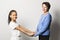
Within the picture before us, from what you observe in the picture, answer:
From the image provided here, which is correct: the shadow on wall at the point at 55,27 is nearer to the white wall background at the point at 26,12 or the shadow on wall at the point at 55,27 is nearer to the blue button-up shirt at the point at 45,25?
the white wall background at the point at 26,12

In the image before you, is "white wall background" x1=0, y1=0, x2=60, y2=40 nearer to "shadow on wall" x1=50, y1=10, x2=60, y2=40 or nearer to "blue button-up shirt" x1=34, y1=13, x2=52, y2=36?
"shadow on wall" x1=50, y1=10, x2=60, y2=40

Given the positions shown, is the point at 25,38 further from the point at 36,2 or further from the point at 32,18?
the point at 36,2

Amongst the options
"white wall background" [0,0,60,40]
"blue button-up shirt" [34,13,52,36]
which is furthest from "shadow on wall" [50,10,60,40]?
"blue button-up shirt" [34,13,52,36]

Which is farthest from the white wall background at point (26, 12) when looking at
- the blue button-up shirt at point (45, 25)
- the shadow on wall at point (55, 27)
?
the blue button-up shirt at point (45, 25)

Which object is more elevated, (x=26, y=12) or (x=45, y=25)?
(x=26, y=12)

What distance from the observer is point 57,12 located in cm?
265

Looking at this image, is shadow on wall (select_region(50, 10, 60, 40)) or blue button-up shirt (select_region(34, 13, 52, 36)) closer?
blue button-up shirt (select_region(34, 13, 52, 36))

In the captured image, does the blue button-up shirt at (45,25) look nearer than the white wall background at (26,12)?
Yes

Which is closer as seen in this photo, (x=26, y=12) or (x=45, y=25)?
(x=45, y=25)

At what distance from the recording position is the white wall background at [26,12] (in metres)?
2.62

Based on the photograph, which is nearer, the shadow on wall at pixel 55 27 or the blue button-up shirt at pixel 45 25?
the blue button-up shirt at pixel 45 25

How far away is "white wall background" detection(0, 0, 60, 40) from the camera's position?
2623 mm

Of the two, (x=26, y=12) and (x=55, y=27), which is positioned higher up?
(x=26, y=12)

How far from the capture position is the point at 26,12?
2.64 metres
